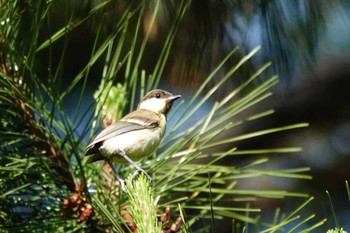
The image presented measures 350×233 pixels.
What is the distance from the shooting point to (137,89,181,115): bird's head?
2.29 m

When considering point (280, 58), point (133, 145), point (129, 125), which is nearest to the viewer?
point (133, 145)

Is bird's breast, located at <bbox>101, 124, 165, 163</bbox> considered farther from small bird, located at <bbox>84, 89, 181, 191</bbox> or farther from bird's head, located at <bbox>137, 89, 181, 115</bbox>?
bird's head, located at <bbox>137, 89, 181, 115</bbox>

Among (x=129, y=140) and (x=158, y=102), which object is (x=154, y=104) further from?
(x=129, y=140)

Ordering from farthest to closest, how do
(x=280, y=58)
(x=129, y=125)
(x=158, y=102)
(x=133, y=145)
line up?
(x=158, y=102) < (x=280, y=58) < (x=129, y=125) < (x=133, y=145)

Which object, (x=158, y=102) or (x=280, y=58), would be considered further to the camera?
(x=158, y=102)

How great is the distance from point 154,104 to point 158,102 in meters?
0.02

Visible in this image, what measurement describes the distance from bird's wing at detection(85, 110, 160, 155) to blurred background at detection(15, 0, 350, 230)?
8.1 inches

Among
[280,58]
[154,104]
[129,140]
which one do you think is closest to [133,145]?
[129,140]

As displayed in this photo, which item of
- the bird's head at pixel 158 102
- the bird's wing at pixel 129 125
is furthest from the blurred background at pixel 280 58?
the bird's wing at pixel 129 125

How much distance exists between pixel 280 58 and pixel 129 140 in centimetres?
53

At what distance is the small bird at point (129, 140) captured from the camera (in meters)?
1.81

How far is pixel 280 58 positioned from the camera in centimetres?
221

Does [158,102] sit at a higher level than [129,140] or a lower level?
higher

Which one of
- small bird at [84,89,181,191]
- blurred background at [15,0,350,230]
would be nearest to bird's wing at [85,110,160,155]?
small bird at [84,89,181,191]
